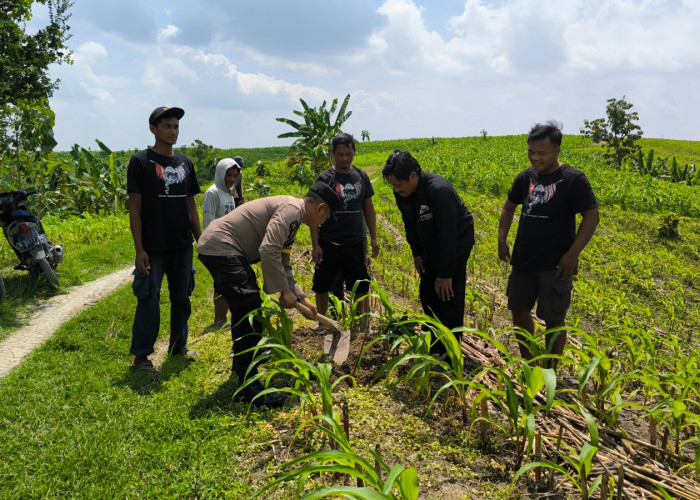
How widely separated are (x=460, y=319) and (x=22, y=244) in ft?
18.4

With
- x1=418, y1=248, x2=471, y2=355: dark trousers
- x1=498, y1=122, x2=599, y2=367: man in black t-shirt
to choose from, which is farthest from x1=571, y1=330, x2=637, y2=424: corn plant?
x1=418, y1=248, x2=471, y2=355: dark trousers

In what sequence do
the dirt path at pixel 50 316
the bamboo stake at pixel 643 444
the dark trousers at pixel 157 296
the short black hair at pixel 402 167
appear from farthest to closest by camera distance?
the dirt path at pixel 50 316, the dark trousers at pixel 157 296, the short black hair at pixel 402 167, the bamboo stake at pixel 643 444

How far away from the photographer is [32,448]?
290cm

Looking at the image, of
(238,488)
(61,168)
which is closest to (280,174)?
(61,168)

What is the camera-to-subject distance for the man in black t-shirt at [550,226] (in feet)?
11.8

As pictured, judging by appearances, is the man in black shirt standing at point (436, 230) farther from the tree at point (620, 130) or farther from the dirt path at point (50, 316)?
the tree at point (620, 130)

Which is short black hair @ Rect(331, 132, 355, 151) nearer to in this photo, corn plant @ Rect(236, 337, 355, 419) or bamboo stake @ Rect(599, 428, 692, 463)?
corn plant @ Rect(236, 337, 355, 419)

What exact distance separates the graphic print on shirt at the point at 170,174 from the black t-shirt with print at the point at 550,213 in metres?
2.85

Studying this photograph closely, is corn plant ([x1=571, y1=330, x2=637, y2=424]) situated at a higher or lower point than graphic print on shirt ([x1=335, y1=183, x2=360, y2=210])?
lower

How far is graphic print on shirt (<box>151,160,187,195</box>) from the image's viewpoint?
12.7 feet

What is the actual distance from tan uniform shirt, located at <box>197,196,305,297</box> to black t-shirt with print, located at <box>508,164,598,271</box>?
1844mm

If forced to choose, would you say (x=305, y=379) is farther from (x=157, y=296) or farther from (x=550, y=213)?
(x=550, y=213)

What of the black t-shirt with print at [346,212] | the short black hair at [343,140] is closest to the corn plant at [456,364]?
the black t-shirt with print at [346,212]

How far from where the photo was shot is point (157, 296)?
156 inches
